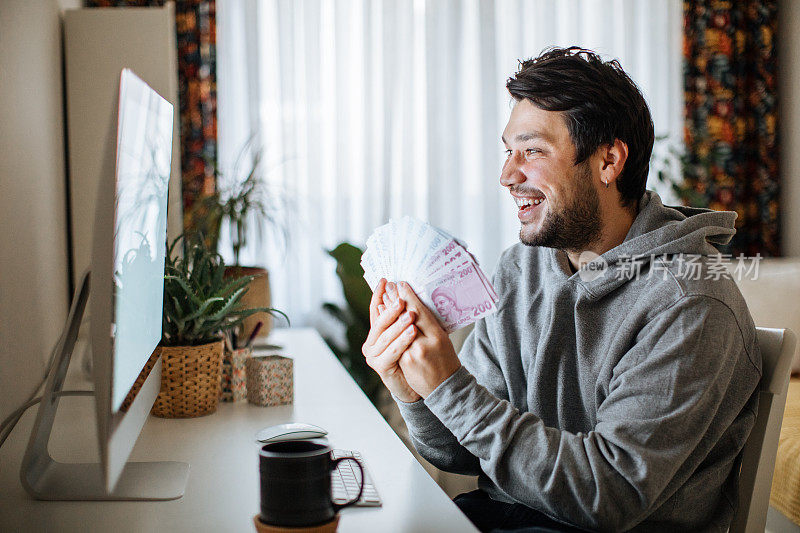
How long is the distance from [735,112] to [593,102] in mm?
2870

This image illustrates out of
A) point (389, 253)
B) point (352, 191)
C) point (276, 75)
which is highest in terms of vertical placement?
point (276, 75)

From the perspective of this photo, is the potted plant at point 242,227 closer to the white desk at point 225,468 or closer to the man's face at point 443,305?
the white desk at point 225,468

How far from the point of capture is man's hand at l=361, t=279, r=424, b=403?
3.81 ft

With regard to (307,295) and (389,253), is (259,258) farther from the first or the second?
(389,253)

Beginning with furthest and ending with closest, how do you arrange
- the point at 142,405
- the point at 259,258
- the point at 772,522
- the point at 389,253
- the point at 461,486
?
1. the point at 259,258
2. the point at 772,522
3. the point at 461,486
4. the point at 389,253
5. the point at 142,405

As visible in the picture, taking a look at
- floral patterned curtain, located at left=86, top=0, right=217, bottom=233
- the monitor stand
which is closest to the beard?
the monitor stand

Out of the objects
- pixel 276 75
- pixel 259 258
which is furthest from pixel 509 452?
pixel 276 75

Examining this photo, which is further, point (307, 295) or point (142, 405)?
point (307, 295)

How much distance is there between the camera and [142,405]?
3.41 ft

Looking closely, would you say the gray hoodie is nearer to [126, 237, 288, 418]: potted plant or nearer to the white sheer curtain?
Answer: [126, 237, 288, 418]: potted plant

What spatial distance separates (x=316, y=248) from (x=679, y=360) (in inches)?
99.4

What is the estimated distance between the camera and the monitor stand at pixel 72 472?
989 mm

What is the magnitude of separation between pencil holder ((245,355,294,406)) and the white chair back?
0.88 m


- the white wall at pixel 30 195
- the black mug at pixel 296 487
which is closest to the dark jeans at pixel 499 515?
the black mug at pixel 296 487
